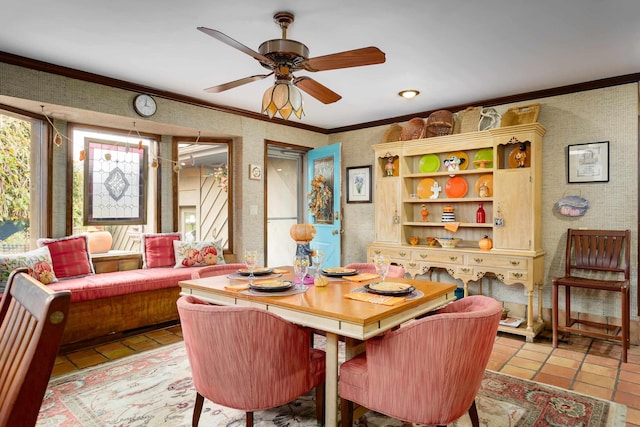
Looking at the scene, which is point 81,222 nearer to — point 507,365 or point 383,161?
point 383,161

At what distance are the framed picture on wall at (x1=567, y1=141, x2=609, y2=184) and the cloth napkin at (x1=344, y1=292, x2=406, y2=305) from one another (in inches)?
111

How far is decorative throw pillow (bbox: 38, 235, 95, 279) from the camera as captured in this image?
352 cm

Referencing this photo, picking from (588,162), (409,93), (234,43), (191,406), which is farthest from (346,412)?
(588,162)

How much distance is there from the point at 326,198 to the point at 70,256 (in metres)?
3.12

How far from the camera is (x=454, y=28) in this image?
261 centimetres

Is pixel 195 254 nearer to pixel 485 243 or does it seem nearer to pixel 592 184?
pixel 485 243

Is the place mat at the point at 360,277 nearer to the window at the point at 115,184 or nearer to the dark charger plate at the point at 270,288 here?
the dark charger plate at the point at 270,288

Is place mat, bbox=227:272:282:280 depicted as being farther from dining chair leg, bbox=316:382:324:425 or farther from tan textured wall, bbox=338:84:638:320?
tan textured wall, bbox=338:84:638:320

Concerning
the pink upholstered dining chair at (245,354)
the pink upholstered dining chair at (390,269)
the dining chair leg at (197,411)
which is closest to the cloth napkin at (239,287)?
the pink upholstered dining chair at (245,354)

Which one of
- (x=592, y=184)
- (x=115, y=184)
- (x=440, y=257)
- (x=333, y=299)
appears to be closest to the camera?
(x=333, y=299)

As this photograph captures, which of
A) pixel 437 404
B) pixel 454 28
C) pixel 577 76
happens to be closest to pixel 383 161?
pixel 577 76

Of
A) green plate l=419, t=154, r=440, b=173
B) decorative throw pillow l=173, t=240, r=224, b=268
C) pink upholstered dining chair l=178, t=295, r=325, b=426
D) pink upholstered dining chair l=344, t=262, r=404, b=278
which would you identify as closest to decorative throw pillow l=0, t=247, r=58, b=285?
decorative throw pillow l=173, t=240, r=224, b=268

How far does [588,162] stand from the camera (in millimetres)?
3729

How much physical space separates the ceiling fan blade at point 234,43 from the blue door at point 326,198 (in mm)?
2992
